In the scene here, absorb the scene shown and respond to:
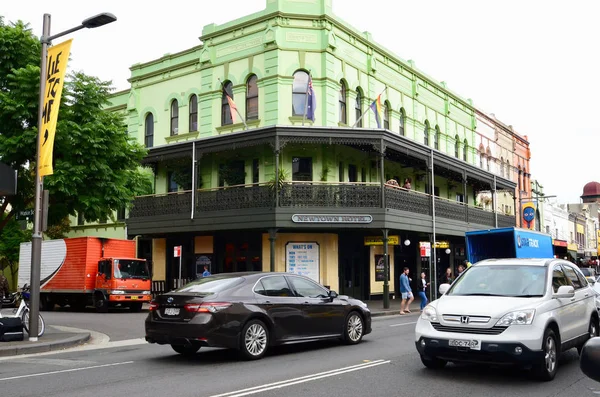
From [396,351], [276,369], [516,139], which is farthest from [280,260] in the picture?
[516,139]

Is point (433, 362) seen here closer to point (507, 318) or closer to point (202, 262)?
point (507, 318)

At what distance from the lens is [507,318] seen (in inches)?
318

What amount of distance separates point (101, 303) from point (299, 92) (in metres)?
12.0

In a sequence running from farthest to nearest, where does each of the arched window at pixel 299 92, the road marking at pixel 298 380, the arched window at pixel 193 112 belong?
the arched window at pixel 193 112
the arched window at pixel 299 92
the road marking at pixel 298 380

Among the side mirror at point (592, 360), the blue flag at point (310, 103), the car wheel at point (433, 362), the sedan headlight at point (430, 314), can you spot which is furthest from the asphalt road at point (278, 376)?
the blue flag at point (310, 103)

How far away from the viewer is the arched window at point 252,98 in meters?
27.1

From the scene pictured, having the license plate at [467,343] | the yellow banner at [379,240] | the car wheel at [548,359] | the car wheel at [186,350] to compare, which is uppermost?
the yellow banner at [379,240]

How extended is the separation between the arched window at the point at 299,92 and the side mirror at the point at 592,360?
23.6m

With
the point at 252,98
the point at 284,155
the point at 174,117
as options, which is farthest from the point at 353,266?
the point at 174,117

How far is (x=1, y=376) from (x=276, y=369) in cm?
417

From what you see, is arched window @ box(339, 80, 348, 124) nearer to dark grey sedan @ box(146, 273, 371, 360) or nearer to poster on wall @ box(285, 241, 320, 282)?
poster on wall @ box(285, 241, 320, 282)

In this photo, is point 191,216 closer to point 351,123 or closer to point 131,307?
point 131,307

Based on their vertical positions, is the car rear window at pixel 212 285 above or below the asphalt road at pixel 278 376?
above

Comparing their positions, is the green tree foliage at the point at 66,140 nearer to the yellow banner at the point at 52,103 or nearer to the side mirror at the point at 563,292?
the yellow banner at the point at 52,103
